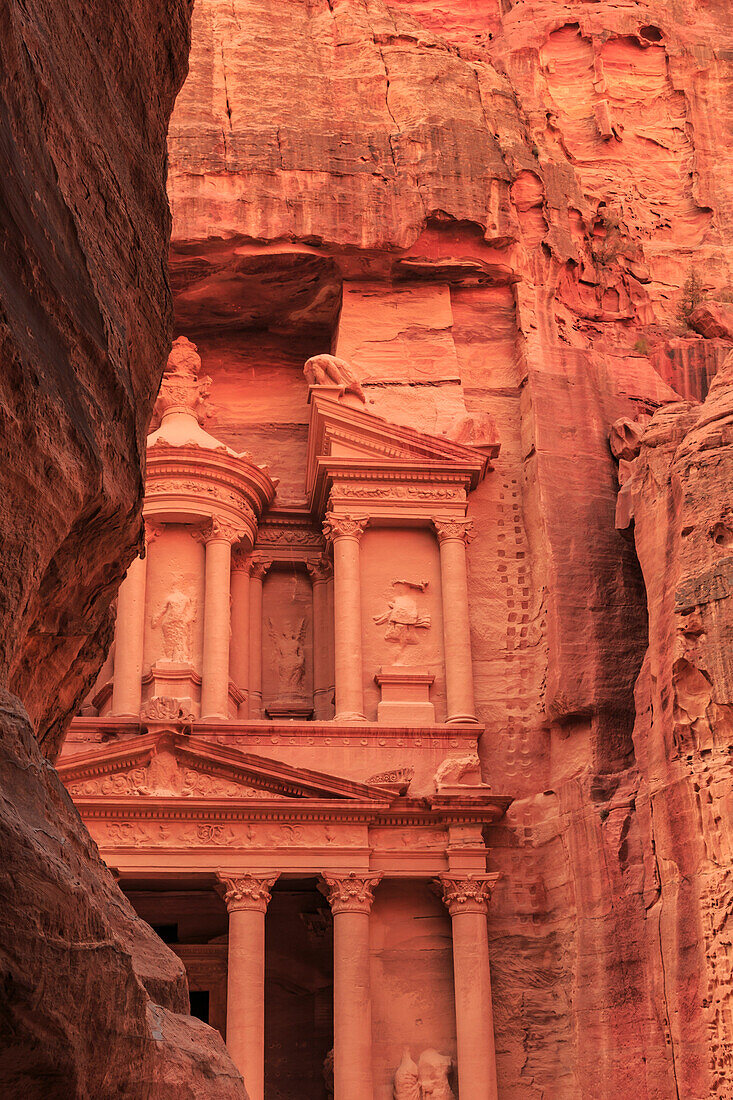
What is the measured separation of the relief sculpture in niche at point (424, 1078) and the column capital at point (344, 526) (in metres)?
7.52

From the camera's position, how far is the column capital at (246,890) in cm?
1716

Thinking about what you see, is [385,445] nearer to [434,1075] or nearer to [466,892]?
[466,892]

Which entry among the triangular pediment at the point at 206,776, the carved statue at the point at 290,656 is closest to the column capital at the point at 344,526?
the carved statue at the point at 290,656

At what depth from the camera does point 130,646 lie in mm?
19703

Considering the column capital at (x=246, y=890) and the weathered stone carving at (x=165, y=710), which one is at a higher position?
the weathered stone carving at (x=165, y=710)

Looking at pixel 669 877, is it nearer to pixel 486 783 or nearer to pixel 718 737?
pixel 718 737

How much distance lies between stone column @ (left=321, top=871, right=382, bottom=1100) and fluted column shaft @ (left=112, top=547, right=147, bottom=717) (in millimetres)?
4012

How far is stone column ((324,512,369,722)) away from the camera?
63.7ft

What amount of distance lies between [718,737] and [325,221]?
38.8 feet

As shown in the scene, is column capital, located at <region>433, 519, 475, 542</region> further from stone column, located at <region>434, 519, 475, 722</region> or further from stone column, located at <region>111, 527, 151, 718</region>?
stone column, located at <region>111, 527, 151, 718</region>

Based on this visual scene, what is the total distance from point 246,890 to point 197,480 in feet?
21.9

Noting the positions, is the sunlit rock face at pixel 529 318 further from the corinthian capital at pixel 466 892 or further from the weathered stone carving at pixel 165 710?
the weathered stone carving at pixel 165 710

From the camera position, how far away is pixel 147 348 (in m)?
4.70

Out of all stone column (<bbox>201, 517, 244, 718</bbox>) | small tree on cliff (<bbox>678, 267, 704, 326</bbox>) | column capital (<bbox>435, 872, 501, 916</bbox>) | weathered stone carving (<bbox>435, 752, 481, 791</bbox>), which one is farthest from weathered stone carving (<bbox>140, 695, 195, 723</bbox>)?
small tree on cliff (<bbox>678, 267, 704, 326</bbox>)
